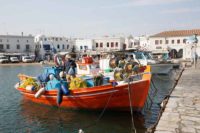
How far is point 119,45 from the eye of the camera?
7519 centimetres

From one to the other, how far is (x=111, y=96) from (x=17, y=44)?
64.4 metres

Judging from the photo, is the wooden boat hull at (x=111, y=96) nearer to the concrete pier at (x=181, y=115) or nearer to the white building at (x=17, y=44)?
the concrete pier at (x=181, y=115)

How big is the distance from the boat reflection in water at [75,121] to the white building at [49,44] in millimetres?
58594

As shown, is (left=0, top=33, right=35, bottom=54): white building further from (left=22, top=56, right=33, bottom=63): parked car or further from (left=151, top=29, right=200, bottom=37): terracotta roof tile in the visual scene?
(left=151, top=29, right=200, bottom=37): terracotta roof tile

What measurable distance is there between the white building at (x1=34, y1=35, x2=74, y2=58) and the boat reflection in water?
192 ft

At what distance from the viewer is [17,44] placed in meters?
73.2

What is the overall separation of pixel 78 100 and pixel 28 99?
16.2ft

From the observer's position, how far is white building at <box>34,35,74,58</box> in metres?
74.7

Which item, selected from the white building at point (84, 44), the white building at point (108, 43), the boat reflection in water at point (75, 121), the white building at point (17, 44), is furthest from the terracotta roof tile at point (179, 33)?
the boat reflection in water at point (75, 121)

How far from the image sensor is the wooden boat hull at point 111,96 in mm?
13336

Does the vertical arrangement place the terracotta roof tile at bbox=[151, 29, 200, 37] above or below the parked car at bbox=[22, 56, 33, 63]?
above

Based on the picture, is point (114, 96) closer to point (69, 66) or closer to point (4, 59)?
point (69, 66)

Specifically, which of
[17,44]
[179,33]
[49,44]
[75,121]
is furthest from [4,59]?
[75,121]

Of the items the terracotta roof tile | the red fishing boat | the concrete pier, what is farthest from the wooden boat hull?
the terracotta roof tile
